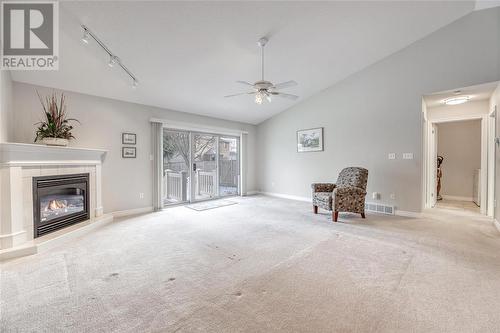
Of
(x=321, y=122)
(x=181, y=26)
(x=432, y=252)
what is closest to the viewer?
(x=432, y=252)

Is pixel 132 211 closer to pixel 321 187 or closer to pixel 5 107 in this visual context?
pixel 5 107

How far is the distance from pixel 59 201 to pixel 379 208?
20.3 feet

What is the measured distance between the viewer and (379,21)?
11.7 ft

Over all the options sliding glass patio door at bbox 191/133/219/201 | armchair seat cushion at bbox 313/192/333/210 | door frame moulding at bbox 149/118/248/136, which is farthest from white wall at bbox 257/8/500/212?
sliding glass patio door at bbox 191/133/219/201

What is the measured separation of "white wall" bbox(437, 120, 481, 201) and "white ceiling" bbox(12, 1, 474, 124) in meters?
3.54

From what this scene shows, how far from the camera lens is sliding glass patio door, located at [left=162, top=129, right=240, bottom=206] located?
571 cm

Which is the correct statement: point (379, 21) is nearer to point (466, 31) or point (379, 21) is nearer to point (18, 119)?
point (466, 31)

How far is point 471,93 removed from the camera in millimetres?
4188

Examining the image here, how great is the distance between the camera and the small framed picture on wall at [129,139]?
15.3 feet

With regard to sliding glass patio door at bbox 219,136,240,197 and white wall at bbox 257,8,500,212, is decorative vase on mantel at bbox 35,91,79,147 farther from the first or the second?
white wall at bbox 257,8,500,212

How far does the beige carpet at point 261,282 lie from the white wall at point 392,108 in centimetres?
154

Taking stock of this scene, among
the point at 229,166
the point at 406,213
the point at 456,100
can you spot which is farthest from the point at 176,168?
the point at 456,100

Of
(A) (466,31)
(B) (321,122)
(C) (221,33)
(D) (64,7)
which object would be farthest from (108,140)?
(A) (466,31)

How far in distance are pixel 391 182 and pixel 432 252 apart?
7.35 ft
